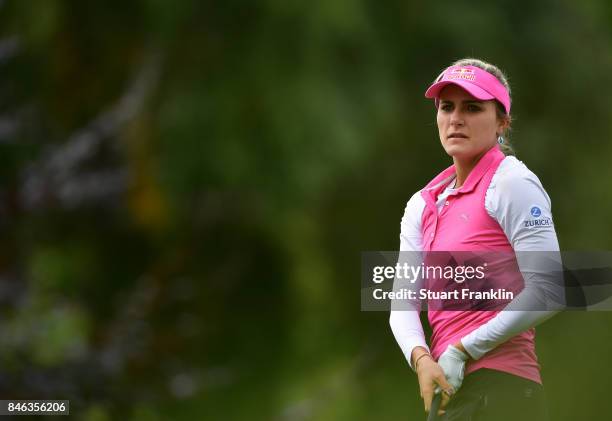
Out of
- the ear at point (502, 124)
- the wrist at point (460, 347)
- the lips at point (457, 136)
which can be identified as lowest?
the wrist at point (460, 347)

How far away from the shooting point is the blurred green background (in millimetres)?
5988

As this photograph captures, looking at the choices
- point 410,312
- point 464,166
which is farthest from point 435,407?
point 464,166

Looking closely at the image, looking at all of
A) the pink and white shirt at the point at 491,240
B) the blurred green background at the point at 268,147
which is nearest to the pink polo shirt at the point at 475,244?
the pink and white shirt at the point at 491,240

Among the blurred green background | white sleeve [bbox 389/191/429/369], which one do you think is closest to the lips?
white sleeve [bbox 389/191/429/369]

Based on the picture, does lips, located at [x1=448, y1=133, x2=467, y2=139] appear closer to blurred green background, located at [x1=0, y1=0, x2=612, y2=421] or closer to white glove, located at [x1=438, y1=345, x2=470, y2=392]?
white glove, located at [x1=438, y1=345, x2=470, y2=392]

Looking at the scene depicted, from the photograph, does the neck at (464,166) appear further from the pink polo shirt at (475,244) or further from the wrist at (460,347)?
the wrist at (460,347)

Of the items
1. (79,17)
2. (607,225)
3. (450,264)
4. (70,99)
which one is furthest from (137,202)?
(450,264)

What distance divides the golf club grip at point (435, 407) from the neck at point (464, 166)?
0.91 feet

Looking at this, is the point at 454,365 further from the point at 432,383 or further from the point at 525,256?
the point at 525,256

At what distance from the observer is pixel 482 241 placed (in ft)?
4.55

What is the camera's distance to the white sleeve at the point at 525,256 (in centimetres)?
132

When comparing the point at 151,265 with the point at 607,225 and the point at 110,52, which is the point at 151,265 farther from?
the point at 607,225

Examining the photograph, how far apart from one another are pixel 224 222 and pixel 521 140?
6.08 feet

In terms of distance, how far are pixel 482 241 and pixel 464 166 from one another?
129 millimetres
